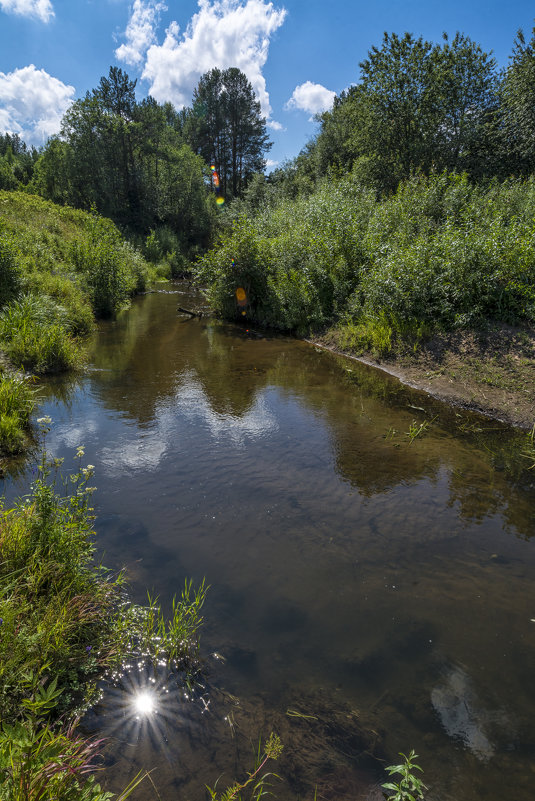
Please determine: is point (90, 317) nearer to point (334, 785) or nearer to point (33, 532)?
point (33, 532)

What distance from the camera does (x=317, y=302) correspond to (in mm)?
15859

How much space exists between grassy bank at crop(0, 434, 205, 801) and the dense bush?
10722 millimetres

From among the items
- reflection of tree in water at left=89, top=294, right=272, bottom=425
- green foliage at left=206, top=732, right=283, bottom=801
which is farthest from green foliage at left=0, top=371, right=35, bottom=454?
green foliage at left=206, top=732, right=283, bottom=801

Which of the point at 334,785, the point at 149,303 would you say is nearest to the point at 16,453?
the point at 334,785

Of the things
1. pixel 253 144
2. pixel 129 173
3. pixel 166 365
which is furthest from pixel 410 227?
pixel 253 144

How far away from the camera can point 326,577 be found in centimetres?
445

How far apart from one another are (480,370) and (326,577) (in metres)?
7.87

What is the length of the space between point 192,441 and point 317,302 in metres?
10.2


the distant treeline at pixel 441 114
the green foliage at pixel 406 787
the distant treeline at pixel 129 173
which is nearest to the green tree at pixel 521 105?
the distant treeline at pixel 441 114

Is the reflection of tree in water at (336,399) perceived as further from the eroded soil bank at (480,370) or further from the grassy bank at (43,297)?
the grassy bank at (43,297)

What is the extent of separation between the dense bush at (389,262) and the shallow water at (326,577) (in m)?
3.81

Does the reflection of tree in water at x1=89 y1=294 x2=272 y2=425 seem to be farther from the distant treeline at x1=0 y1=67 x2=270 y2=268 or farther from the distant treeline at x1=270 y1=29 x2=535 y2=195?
the distant treeline at x1=0 y1=67 x2=270 y2=268

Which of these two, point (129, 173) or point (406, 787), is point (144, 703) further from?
point (129, 173)

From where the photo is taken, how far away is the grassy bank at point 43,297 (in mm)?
7605
